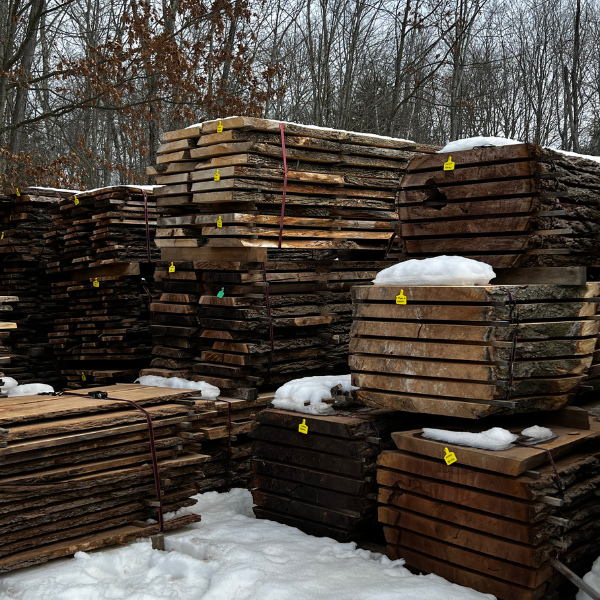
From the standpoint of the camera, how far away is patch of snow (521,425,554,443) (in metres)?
5.18

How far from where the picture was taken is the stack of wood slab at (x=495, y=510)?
4707 millimetres

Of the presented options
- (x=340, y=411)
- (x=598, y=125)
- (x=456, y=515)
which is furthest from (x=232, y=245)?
(x=598, y=125)

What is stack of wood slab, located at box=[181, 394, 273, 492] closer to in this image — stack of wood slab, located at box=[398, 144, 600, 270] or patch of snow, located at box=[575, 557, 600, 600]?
stack of wood slab, located at box=[398, 144, 600, 270]

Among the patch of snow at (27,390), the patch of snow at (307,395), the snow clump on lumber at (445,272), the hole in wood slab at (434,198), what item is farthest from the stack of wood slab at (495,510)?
the patch of snow at (27,390)

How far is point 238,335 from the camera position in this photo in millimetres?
7797

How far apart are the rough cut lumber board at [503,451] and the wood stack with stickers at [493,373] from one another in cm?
1

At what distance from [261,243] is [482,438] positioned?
352 centimetres

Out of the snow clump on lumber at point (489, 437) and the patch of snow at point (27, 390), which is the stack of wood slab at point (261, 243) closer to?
the patch of snow at point (27, 390)

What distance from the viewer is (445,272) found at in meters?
5.40

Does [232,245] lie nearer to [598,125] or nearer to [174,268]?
[174,268]

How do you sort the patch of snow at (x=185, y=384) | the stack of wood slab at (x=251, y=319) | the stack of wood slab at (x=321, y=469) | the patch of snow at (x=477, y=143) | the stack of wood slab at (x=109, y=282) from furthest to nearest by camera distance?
the stack of wood slab at (x=109, y=282), the stack of wood slab at (x=251, y=319), the patch of snow at (x=185, y=384), the patch of snow at (x=477, y=143), the stack of wood slab at (x=321, y=469)

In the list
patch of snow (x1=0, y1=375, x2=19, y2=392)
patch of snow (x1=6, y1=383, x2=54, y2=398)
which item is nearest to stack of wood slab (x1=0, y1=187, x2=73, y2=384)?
patch of snow (x1=0, y1=375, x2=19, y2=392)

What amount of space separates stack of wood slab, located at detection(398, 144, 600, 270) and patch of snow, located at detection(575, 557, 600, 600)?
7.65ft

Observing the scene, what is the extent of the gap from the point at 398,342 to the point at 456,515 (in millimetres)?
1338
